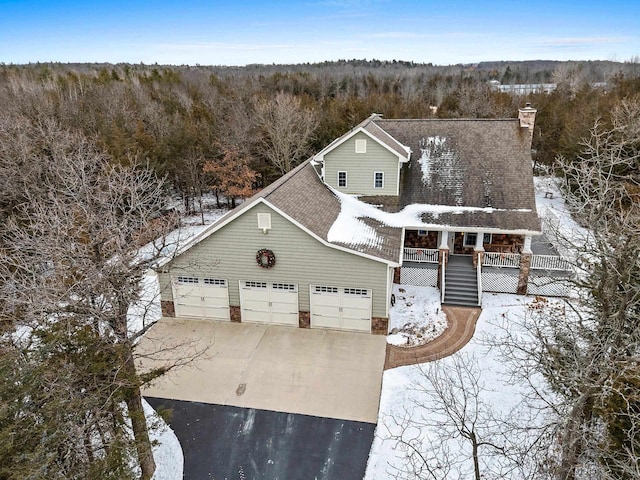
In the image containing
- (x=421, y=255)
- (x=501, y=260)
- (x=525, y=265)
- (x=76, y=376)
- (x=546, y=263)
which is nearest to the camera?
(x=76, y=376)

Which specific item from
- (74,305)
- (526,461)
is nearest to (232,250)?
(74,305)

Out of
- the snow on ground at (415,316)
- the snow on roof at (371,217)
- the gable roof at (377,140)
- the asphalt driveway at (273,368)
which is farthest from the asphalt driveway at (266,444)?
the gable roof at (377,140)

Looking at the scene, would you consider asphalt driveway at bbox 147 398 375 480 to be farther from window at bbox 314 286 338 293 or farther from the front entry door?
the front entry door

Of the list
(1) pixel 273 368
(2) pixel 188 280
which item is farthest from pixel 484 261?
(2) pixel 188 280

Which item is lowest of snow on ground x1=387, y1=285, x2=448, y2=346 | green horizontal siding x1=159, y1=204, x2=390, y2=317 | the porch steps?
snow on ground x1=387, y1=285, x2=448, y2=346

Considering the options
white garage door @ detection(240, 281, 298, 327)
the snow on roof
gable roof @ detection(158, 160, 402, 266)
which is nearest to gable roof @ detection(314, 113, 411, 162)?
gable roof @ detection(158, 160, 402, 266)

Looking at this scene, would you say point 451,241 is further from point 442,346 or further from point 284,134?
point 284,134
